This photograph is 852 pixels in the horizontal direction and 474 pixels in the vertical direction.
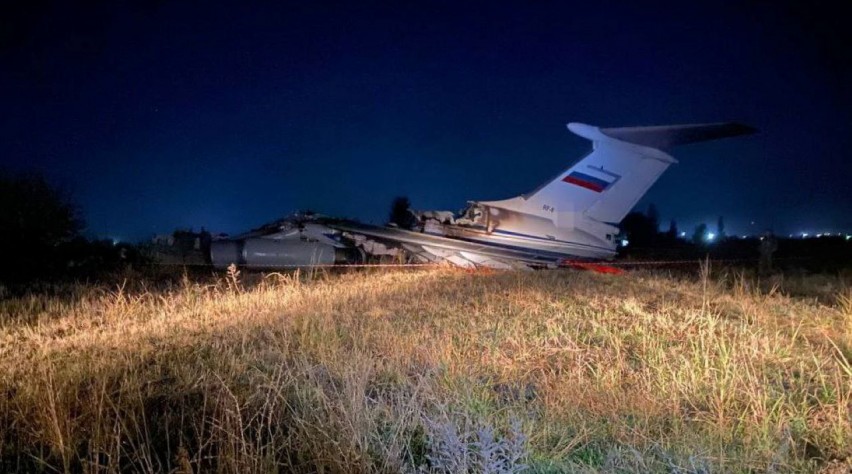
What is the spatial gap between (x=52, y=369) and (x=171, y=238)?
1612 centimetres

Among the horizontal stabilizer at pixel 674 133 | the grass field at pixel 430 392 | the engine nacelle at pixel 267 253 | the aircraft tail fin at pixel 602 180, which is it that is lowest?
the grass field at pixel 430 392

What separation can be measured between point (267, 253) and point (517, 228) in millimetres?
7131

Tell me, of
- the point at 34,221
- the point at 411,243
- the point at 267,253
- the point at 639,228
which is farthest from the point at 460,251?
the point at 639,228

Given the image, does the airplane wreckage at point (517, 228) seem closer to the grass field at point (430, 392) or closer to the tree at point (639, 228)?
the grass field at point (430, 392)

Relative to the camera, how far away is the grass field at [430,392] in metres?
→ 2.53

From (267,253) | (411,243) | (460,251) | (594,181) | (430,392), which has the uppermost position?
(594,181)

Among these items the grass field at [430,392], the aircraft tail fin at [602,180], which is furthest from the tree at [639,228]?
the grass field at [430,392]

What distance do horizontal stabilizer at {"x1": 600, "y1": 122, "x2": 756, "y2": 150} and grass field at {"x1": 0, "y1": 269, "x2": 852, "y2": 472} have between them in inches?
316

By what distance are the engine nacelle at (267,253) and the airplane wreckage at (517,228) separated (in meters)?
0.03

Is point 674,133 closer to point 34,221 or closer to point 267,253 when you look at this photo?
point 267,253

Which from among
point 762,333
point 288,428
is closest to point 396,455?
point 288,428

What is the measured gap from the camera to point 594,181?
49.6 ft

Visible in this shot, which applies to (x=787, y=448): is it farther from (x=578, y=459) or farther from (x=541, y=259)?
(x=541, y=259)

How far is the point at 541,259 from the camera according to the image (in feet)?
47.6
